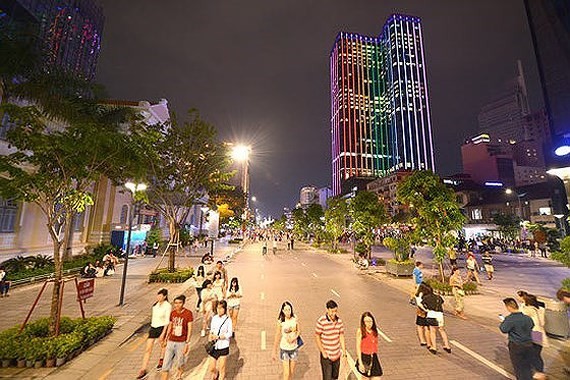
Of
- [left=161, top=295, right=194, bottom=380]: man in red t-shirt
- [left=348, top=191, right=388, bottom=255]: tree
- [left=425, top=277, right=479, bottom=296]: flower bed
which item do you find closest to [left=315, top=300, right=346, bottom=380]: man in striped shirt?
[left=161, top=295, right=194, bottom=380]: man in red t-shirt

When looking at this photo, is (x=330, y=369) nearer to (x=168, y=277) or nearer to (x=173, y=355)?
(x=173, y=355)

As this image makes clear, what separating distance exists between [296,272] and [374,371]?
51.3ft

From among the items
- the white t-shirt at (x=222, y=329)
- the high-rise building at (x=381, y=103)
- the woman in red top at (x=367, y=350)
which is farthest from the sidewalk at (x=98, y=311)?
the high-rise building at (x=381, y=103)

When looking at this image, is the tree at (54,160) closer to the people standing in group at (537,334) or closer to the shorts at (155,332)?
the shorts at (155,332)

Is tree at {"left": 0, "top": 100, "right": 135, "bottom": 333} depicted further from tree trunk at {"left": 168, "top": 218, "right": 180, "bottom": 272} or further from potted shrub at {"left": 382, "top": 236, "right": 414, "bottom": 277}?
potted shrub at {"left": 382, "top": 236, "right": 414, "bottom": 277}

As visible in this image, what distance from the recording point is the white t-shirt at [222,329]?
5520 millimetres

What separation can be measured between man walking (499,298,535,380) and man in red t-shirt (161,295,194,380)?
6.43m

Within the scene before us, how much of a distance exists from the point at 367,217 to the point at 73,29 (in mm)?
82240

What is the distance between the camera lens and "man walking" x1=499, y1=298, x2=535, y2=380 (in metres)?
5.34

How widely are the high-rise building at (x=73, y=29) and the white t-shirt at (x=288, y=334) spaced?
61020mm

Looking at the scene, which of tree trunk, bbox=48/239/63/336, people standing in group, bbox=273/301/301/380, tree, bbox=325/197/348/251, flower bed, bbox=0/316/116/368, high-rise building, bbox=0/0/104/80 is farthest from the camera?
high-rise building, bbox=0/0/104/80

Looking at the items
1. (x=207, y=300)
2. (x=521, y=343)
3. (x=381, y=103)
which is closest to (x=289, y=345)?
(x=207, y=300)

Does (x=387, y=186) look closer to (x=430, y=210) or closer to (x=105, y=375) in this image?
(x=430, y=210)

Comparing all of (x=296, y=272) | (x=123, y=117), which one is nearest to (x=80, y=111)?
(x=123, y=117)
